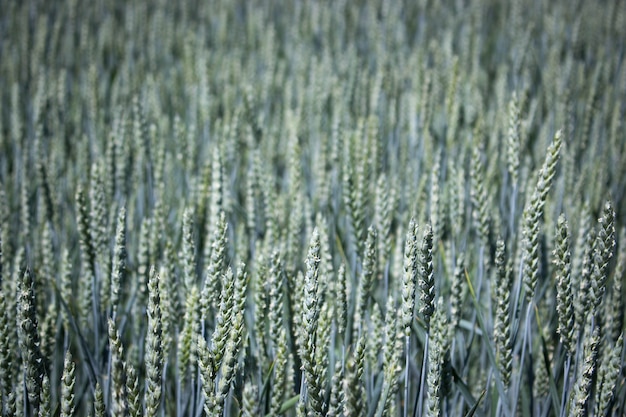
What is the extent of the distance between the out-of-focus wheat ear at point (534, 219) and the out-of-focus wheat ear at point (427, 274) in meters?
0.20

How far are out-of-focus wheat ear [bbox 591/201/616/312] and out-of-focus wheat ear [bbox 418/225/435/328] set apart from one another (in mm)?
274

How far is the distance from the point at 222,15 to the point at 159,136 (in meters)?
1.88

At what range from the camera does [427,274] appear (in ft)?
2.91

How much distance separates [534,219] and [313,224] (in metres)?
0.75

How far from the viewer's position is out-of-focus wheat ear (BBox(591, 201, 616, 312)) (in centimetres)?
95

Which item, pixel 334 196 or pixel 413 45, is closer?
pixel 334 196

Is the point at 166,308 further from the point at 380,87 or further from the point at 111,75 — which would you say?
the point at 111,75

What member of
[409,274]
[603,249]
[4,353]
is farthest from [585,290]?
[4,353]

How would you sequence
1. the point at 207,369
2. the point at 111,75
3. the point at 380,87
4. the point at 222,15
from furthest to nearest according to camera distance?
the point at 222,15 → the point at 111,75 → the point at 380,87 → the point at 207,369

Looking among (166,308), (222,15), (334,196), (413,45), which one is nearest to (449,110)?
(334,196)

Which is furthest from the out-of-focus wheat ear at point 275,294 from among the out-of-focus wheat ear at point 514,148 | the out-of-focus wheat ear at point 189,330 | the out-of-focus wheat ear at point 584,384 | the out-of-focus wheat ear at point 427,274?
the out-of-focus wheat ear at point 514,148

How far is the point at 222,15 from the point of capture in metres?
3.54

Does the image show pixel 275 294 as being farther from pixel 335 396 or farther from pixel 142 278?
pixel 142 278

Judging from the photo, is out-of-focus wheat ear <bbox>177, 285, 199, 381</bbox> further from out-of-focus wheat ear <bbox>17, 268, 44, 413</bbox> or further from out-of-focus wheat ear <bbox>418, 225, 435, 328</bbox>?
out-of-focus wheat ear <bbox>418, 225, 435, 328</bbox>
